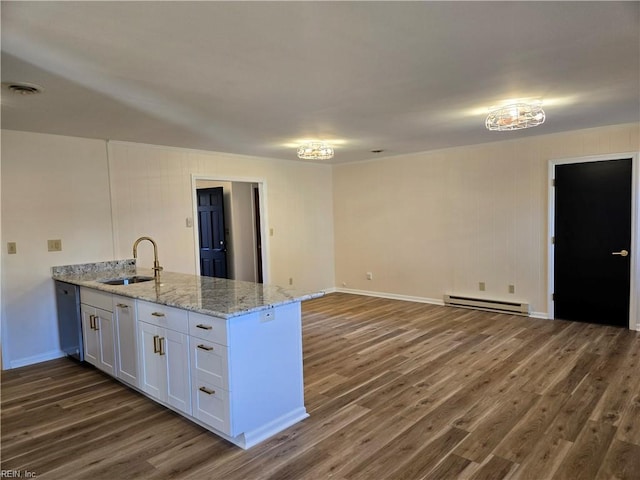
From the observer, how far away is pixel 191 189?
17.2 ft

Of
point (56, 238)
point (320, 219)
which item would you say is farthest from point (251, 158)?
point (56, 238)

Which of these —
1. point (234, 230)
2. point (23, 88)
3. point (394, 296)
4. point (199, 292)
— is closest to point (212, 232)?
point (234, 230)

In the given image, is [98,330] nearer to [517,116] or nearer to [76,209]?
[76,209]

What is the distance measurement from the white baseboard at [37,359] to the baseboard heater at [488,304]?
488 centimetres

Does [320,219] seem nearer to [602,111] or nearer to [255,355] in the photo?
[602,111]

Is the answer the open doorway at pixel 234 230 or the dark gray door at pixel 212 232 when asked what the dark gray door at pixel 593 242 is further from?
the dark gray door at pixel 212 232

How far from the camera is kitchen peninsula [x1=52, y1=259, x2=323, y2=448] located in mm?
2412

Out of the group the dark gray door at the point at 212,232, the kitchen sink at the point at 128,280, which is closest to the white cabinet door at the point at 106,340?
the kitchen sink at the point at 128,280

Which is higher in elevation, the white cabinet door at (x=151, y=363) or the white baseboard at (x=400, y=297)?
the white cabinet door at (x=151, y=363)

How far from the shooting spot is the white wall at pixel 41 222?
3824mm

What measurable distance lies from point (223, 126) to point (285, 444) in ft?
9.36

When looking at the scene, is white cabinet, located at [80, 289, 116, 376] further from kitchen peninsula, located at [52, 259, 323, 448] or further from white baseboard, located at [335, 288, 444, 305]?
white baseboard, located at [335, 288, 444, 305]

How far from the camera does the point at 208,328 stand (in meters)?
2.46

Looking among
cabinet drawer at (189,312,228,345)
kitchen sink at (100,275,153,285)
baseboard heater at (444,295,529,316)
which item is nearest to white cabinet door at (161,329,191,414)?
cabinet drawer at (189,312,228,345)
